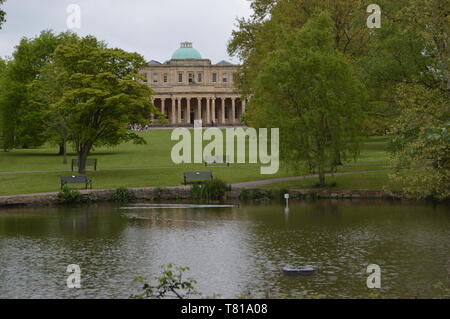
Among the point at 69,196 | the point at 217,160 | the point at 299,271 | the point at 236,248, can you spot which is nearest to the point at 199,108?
the point at 217,160

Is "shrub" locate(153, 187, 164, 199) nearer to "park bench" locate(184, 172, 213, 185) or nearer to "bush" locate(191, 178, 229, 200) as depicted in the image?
"bush" locate(191, 178, 229, 200)

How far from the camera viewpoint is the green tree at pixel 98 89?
45031mm

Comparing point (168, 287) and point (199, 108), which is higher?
point (199, 108)

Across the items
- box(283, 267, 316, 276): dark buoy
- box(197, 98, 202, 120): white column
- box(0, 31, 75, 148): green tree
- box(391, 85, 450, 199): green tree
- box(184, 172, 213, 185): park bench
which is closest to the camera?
box(283, 267, 316, 276): dark buoy

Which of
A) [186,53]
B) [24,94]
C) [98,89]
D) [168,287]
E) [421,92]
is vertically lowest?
[168,287]

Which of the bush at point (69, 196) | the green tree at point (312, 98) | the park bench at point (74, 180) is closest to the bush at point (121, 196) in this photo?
the bush at point (69, 196)

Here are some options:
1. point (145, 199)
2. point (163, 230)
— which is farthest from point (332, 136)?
point (163, 230)

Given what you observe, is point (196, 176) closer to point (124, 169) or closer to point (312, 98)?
point (312, 98)

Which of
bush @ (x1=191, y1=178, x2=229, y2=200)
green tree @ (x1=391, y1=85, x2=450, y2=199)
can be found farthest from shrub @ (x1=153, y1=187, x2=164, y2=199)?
green tree @ (x1=391, y1=85, x2=450, y2=199)

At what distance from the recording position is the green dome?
146125 mm

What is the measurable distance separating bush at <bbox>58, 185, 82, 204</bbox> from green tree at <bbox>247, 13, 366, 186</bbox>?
10.8m

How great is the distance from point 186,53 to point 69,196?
11275cm

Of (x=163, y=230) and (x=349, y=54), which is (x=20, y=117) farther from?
(x=163, y=230)

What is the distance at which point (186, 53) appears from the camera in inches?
5792
